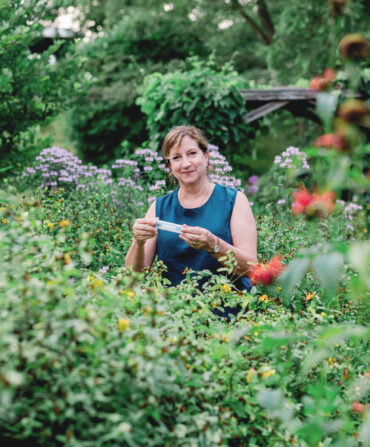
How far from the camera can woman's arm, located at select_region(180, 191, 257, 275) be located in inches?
90.1

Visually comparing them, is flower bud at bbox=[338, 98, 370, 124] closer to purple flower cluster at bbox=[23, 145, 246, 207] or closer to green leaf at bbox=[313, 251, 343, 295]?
green leaf at bbox=[313, 251, 343, 295]

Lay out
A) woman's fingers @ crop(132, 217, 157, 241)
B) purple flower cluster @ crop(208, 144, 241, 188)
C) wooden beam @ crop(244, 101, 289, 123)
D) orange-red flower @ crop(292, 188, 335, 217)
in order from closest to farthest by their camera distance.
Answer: orange-red flower @ crop(292, 188, 335, 217), woman's fingers @ crop(132, 217, 157, 241), purple flower cluster @ crop(208, 144, 241, 188), wooden beam @ crop(244, 101, 289, 123)

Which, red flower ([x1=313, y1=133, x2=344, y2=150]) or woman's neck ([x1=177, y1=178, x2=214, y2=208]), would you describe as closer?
red flower ([x1=313, y1=133, x2=344, y2=150])

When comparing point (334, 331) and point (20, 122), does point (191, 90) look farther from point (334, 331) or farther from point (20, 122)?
point (334, 331)

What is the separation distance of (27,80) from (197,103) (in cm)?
199

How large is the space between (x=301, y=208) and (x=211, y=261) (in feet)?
4.18

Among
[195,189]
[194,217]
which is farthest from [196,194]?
[194,217]

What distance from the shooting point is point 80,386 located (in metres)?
1.36

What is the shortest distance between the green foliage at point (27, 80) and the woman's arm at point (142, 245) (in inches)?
96.9

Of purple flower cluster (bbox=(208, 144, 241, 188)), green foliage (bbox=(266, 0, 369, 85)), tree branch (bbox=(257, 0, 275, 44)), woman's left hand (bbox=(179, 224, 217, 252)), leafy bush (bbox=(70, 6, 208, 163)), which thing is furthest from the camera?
tree branch (bbox=(257, 0, 275, 44))

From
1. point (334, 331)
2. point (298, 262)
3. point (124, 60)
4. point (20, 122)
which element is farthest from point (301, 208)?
point (124, 60)

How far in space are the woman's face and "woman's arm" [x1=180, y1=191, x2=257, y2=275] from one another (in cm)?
30

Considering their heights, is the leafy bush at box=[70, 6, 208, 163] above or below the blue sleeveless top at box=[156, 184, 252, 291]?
above

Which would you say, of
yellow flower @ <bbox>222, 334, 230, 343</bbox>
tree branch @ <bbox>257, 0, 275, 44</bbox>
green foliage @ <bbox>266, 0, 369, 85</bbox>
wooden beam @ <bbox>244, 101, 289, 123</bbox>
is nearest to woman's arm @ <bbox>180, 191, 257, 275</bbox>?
yellow flower @ <bbox>222, 334, 230, 343</bbox>
